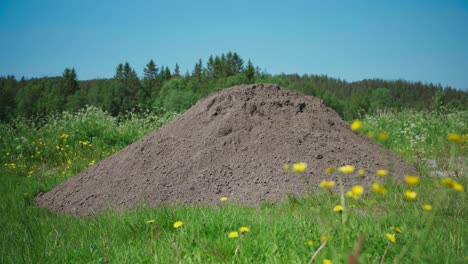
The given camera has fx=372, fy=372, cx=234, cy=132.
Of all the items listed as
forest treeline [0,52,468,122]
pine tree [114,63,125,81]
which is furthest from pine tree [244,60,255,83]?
pine tree [114,63,125,81]

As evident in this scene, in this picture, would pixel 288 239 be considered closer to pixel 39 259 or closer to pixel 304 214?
pixel 304 214

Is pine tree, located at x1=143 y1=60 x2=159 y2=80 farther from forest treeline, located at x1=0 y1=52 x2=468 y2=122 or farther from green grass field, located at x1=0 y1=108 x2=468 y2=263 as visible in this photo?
green grass field, located at x1=0 y1=108 x2=468 y2=263

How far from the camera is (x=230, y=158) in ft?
16.0

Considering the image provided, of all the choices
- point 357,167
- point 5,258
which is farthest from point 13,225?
point 357,167

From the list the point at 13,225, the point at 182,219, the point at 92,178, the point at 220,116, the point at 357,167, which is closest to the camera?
the point at 182,219

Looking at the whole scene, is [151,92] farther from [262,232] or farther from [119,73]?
[262,232]

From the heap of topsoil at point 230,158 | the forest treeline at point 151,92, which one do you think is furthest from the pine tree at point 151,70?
the heap of topsoil at point 230,158

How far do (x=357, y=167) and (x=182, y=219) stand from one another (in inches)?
105

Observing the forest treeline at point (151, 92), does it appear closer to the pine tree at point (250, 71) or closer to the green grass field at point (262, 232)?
the pine tree at point (250, 71)

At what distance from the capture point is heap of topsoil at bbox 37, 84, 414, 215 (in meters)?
4.45

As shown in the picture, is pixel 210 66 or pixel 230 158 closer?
pixel 230 158

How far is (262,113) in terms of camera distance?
5.72 m

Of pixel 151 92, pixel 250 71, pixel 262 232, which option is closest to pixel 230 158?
pixel 262 232

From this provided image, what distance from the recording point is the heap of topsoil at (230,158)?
4.45 metres
